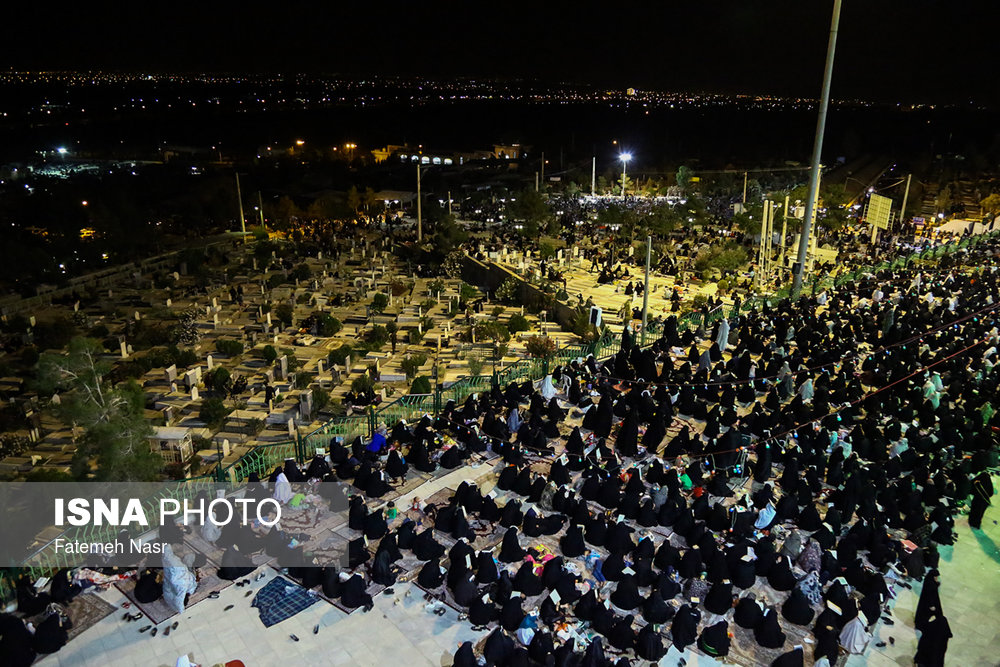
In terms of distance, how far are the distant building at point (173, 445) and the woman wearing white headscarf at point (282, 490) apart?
20.1ft

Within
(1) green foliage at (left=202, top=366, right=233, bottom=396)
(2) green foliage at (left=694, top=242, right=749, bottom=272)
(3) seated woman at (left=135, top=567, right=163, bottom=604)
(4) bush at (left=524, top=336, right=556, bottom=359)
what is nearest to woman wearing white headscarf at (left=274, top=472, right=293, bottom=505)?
(3) seated woman at (left=135, top=567, right=163, bottom=604)

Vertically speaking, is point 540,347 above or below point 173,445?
above

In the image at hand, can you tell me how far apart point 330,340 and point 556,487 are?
1551 centimetres

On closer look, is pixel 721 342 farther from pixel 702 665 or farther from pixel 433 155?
pixel 433 155

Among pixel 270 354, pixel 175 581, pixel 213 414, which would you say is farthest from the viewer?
pixel 270 354

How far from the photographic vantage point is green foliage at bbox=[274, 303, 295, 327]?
26.4 m

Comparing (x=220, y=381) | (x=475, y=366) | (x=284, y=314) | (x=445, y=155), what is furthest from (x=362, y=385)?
(x=445, y=155)

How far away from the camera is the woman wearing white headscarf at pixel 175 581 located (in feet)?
29.8

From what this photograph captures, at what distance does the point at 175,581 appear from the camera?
906 centimetres

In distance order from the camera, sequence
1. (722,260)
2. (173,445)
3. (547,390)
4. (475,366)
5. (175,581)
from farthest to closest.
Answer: (722,260), (475,366), (173,445), (547,390), (175,581)

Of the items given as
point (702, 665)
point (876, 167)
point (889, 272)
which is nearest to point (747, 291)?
point (889, 272)

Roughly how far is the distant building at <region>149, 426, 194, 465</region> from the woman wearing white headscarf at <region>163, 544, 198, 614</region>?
7629 mm

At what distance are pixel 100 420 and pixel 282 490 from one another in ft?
10.2

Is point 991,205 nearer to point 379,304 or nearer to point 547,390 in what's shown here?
point 379,304
